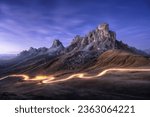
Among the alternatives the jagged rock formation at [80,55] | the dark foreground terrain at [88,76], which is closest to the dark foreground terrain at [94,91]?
the dark foreground terrain at [88,76]

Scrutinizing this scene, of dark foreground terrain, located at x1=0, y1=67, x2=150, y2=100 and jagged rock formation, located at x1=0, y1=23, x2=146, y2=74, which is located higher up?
jagged rock formation, located at x1=0, y1=23, x2=146, y2=74

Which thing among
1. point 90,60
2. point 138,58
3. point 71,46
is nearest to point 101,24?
point 71,46

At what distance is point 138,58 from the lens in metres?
81.3

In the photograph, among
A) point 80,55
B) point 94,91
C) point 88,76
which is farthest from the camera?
point 80,55

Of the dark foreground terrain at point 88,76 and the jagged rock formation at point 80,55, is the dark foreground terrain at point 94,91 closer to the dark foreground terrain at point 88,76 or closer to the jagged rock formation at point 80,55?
the dark foreground terrain at point 88,76

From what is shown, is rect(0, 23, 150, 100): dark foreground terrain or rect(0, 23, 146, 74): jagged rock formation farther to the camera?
rect(0, 23, 146, 74): jagged rock formation

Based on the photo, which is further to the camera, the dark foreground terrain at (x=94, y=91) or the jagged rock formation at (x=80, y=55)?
the jagged rock formation at (x=80, y=55)

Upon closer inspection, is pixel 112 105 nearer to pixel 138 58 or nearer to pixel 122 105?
pixel 122 105

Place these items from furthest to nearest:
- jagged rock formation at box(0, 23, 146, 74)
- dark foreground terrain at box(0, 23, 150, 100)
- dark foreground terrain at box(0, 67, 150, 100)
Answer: jagged rock formation at box(0, 23, 146, 74) → dark foreground terrain at box(0, 23, 150, 100) → dark foreground terrain at box(0, 67, 150, 100)

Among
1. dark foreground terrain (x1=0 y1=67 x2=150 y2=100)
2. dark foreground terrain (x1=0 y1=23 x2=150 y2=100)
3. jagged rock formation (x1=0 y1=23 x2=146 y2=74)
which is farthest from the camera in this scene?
jagged rock formation (x1=0 y1=23 x2=146 y2=74)

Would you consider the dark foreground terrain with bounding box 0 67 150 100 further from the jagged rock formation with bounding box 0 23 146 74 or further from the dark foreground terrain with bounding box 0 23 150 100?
the jagged rock formation with bounding box 0 23 146 74

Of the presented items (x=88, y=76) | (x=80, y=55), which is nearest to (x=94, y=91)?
(x=88, y=76)

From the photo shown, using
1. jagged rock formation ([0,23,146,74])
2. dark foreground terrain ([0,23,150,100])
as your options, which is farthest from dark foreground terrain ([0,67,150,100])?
jagged rock formation ([0,23,146,74])

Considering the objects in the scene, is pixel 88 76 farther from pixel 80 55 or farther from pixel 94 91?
pixel 80 55
